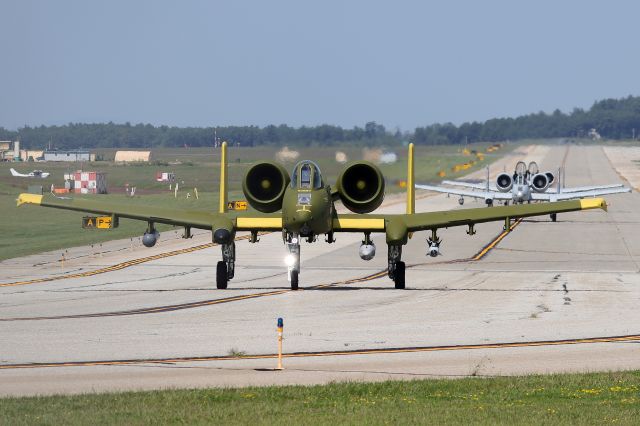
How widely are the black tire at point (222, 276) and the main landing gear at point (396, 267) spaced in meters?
4.84

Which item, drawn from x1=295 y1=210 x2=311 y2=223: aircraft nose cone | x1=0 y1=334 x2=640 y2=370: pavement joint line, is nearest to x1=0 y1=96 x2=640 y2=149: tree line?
x1=295 y1=210 x2=311 y2=223: aircraft nose cone

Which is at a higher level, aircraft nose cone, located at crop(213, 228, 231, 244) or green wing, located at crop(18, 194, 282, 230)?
green wing, located at crop(18, 194, 282, 230)

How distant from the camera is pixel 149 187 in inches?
4151

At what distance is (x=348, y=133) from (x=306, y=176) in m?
8.28

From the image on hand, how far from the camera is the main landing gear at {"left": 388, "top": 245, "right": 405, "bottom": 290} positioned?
→ 34.3m

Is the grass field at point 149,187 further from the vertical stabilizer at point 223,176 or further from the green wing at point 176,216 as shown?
the green wing at point 176,216

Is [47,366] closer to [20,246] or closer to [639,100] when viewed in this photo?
[20,246]

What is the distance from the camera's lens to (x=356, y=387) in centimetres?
1869

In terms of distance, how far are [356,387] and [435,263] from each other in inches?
1031

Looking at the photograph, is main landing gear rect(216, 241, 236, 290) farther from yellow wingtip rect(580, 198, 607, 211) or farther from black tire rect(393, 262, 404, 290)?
yellow wingtip rect(580, 198, 607, 211)

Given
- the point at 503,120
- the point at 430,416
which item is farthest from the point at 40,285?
the point at 503,120

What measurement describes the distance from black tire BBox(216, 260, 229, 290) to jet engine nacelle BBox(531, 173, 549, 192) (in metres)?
45.6

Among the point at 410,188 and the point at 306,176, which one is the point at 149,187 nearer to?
the point at 410,188

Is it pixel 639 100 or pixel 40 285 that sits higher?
pixel 639 100
